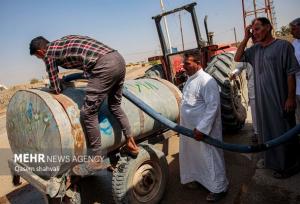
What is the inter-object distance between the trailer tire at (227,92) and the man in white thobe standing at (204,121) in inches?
61.4

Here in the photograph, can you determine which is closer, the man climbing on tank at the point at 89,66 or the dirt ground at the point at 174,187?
the man climbing on tank at the point at 89,66

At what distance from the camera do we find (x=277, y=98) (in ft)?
11.3

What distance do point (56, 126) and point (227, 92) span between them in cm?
312

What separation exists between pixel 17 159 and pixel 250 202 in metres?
2.80

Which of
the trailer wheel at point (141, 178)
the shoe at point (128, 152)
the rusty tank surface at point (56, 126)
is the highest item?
the rusty tank surface at point (56, 126)

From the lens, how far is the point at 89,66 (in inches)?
122

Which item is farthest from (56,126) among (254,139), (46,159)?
(254,139)

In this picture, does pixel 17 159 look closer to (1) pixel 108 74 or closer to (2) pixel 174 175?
(1) pixel 108 74

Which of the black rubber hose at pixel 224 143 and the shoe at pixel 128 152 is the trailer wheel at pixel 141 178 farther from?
the black rubber hose at pixel 224 143

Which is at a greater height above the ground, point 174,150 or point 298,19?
point 298,19

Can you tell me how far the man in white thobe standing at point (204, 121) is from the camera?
341 centimetres

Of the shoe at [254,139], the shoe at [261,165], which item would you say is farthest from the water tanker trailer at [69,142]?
the shoe at [254,139]

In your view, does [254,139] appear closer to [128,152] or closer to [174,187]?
[174,187]

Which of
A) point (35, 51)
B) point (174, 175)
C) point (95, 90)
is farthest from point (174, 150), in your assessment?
point (35, 51)
